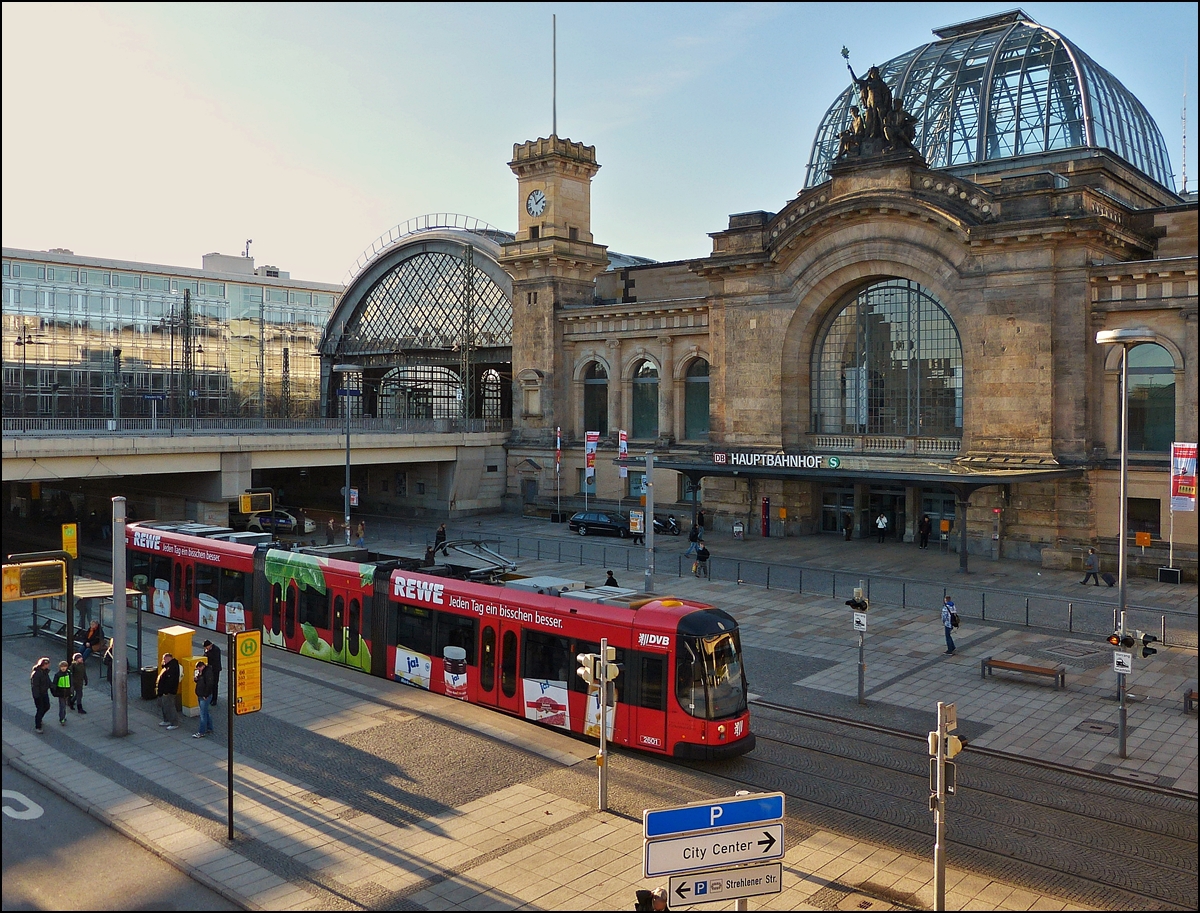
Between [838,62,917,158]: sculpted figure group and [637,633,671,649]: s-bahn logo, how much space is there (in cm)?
3326

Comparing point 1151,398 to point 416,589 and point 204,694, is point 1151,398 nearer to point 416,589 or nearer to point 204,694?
point 416,589

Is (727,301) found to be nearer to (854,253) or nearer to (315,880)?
(854,253)

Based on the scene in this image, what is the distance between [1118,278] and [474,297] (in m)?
44.2

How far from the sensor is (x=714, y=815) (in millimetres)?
10703

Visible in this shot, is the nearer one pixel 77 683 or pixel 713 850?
pixel 713 850

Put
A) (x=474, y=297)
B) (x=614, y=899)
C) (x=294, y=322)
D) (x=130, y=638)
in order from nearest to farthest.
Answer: (x=614, y=899) → (x=130, y=638) → (x=474, y=297) → (x=294, y=322)

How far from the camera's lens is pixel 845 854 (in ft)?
48.0

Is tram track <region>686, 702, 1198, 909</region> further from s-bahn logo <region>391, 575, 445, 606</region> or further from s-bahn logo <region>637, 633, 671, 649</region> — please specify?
s-bahn logo <region>391, 575, 445, 606</region>

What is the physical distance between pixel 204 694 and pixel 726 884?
12.7 metres

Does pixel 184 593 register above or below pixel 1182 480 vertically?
below

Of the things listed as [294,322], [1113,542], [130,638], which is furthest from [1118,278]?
[294,322]

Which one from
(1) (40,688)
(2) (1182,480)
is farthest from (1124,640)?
(1) (40,688)

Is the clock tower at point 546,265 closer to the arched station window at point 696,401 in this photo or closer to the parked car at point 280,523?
the arched station window at point 696,401

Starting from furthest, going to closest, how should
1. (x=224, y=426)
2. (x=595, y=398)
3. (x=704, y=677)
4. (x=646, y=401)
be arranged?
(x=595, y=398)
(x=646, y=401)
(x=224, y=426)
(x=704, y=677)
